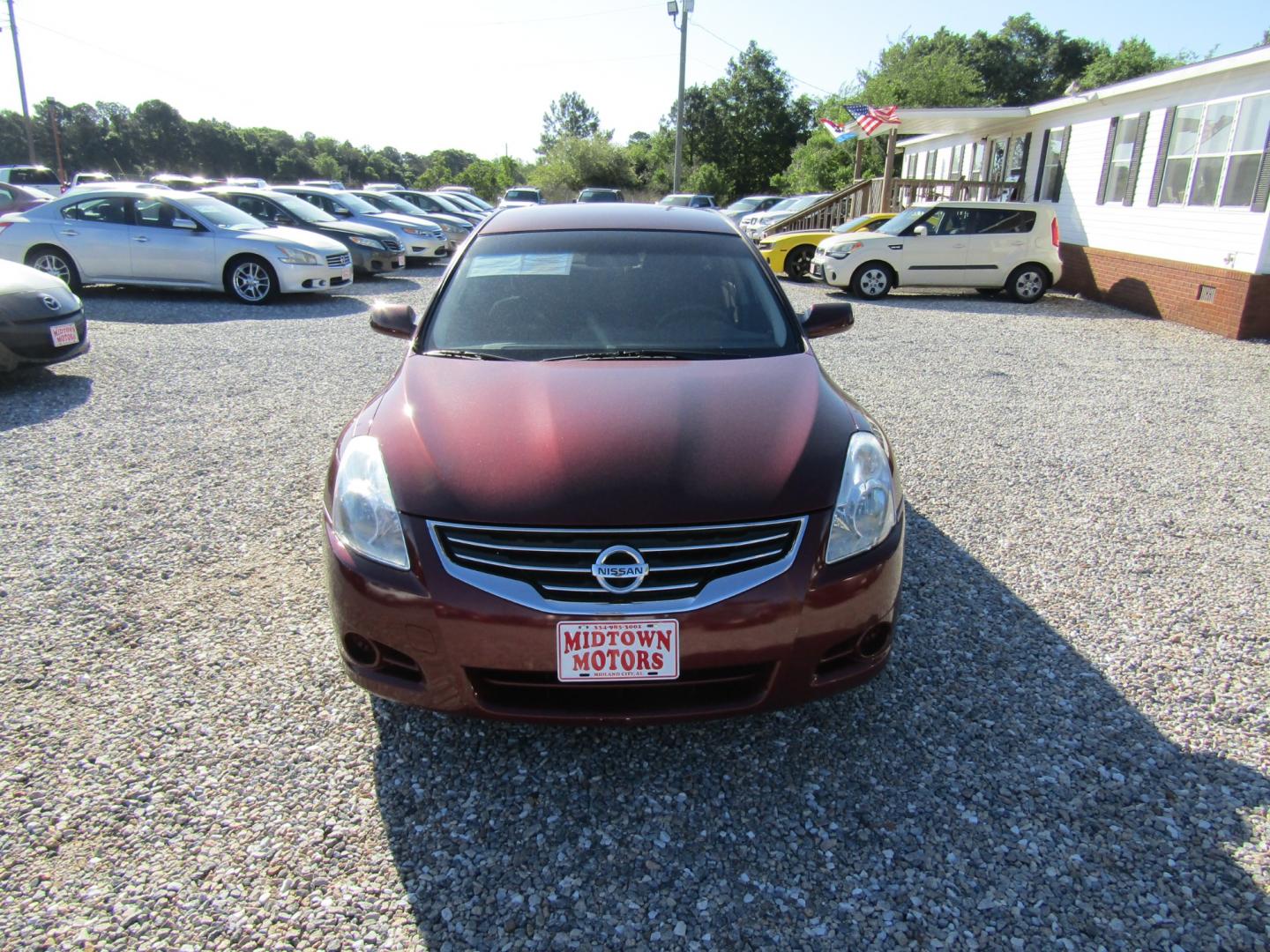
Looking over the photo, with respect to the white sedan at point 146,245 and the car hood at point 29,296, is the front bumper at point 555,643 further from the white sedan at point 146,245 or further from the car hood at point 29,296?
Answer: the white sedan at point 146,245

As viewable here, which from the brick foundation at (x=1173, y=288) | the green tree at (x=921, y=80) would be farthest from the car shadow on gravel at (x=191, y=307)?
the green tree at (x=921, y=80)

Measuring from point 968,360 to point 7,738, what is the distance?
8.63 meters

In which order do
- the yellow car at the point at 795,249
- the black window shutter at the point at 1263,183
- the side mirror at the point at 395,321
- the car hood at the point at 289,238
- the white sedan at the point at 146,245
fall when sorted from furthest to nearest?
the yellow car at the point at 795,249 → the car hood at the point at 289,238 → the white sedan at the point at 146,245 → the black window shutter at the point at 1263,183 → the side mirror at the point at 395,321

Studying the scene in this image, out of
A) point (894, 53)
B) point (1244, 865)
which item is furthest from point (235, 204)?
point (894, 53)

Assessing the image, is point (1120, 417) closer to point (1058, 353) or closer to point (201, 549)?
point (1058, 353)

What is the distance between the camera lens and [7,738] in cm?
259

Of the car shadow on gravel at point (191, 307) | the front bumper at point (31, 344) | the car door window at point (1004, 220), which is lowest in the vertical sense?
the car shadow on gravel at point (191, 307)

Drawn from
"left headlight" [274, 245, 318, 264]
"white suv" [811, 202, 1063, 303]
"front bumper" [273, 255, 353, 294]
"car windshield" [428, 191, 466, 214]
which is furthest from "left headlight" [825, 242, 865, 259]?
"car windshield" [428, 191, 466, 214]

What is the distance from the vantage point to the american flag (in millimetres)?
17781

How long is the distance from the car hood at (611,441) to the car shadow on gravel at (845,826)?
2.44ft

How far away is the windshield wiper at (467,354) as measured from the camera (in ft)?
10.1

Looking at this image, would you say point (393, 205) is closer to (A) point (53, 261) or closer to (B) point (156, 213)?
(B) point (156, 213)

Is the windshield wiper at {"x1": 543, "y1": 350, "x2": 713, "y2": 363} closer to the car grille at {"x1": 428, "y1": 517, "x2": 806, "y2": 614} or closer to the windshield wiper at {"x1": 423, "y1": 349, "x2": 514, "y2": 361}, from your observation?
the windshield wiper at {"x1": 423, "y1": 349, "x2": 514, "y2": 361}

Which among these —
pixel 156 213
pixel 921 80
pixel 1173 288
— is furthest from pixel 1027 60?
pixel 156 213
